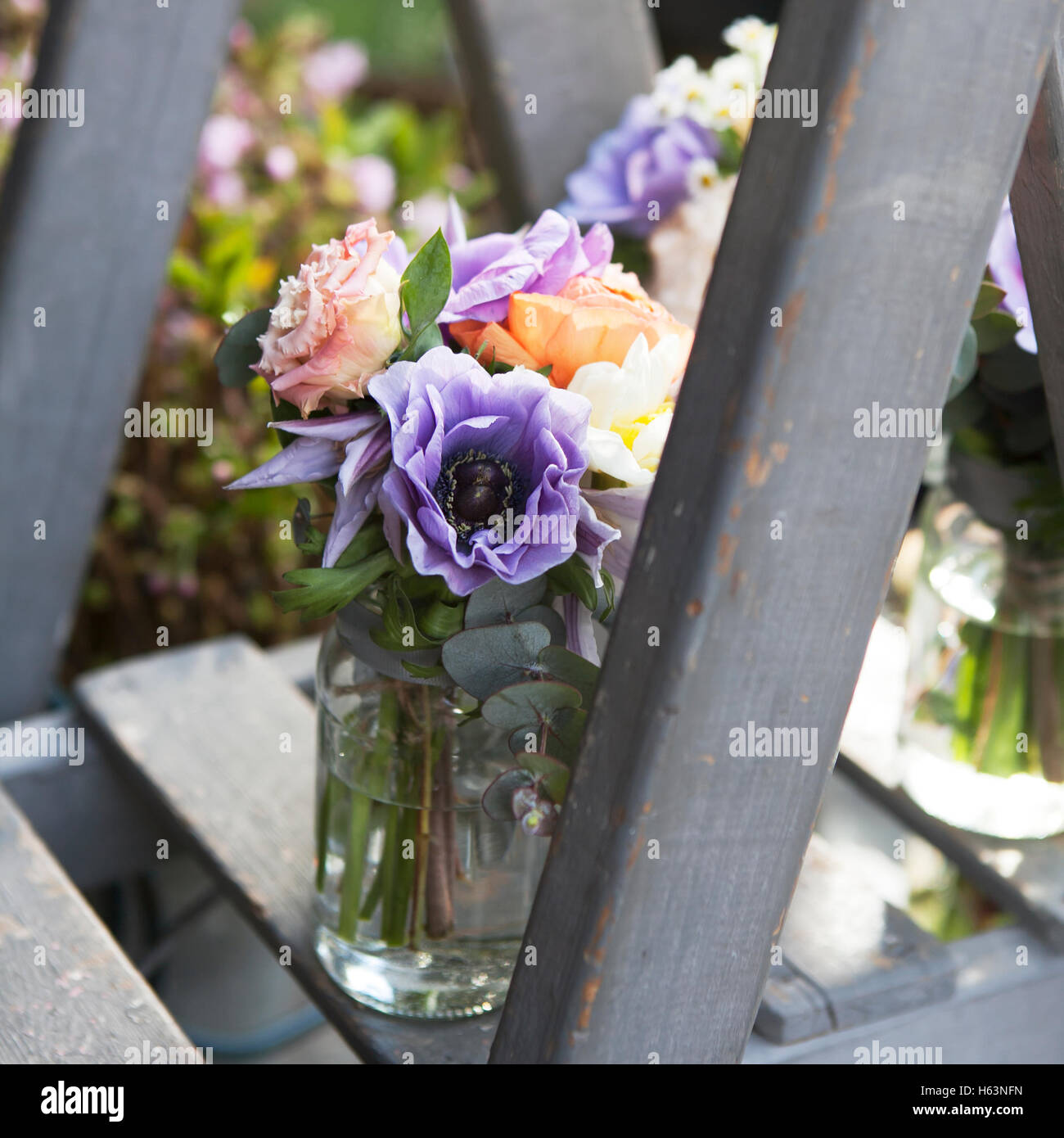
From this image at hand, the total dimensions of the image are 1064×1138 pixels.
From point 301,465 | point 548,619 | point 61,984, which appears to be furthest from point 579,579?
Result: point 61,984

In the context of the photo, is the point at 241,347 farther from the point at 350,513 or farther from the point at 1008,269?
the point at 1008,269

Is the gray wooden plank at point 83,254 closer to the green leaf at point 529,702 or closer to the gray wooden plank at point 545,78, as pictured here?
the gray wooden plank at point 545,78

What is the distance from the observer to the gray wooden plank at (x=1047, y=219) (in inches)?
20.4

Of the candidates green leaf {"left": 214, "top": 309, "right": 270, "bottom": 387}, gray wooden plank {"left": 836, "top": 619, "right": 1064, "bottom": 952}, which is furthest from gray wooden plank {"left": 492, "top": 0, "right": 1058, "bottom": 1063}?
gray wooden plank {"left": 836, "top": 619, "right": 1064, "bottom": 952}

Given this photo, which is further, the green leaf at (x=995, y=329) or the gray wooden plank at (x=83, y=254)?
the gray wooden plank at (x=83, y=254)

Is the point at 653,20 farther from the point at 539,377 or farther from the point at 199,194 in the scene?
the point at 539,377

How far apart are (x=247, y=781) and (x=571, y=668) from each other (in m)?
0.42

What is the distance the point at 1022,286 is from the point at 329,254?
1.38 feet

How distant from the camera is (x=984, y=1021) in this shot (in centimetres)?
78

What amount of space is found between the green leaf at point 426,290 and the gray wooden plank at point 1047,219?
249 mm

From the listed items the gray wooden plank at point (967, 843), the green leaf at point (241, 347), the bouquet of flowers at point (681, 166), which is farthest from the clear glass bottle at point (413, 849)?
the bouquet of flowers at point (681, 166)

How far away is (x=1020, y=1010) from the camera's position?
0.80 meters

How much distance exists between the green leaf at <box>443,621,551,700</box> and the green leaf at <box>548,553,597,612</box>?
2 centimetres
